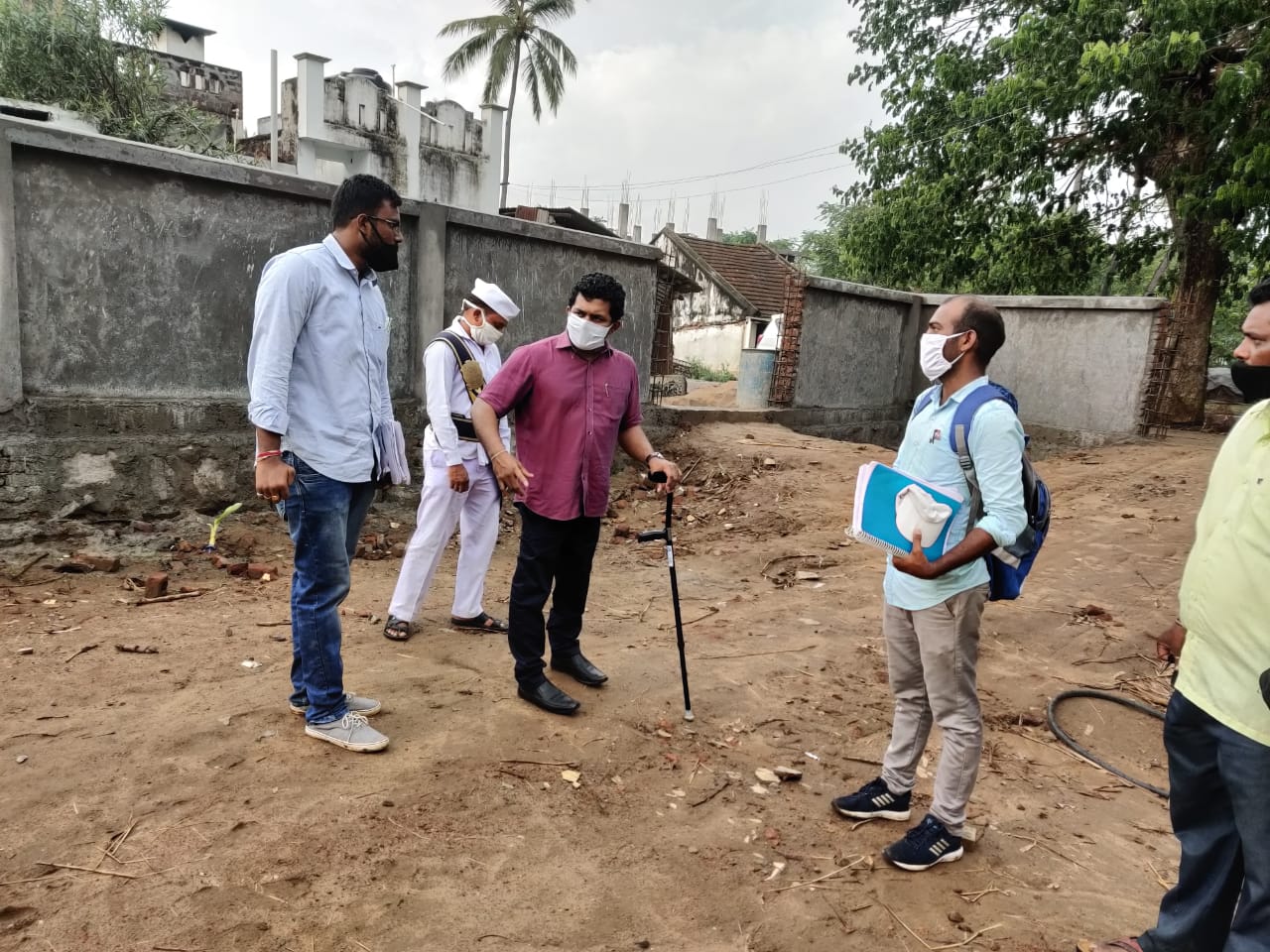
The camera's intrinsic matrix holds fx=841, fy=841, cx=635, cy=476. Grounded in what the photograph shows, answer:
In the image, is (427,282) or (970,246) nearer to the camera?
(427,282)

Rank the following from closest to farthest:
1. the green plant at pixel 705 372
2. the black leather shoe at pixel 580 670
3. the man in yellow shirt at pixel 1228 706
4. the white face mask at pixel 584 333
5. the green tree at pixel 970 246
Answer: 1. the man in yellow shirt at pixel 1228 706
2. the white face mask at pixel 584 333
3. the black leather shoe at pixel 580 670
4. the green tree at pixel 970 246
5. the green plant at pixel 705 372

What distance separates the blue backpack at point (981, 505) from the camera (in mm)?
2641

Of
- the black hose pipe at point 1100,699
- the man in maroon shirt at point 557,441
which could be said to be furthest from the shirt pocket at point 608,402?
the black hose pipe at point 1100,699

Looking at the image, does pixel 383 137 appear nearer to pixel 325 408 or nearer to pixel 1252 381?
pixel 325 408

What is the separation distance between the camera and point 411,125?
24.3 m

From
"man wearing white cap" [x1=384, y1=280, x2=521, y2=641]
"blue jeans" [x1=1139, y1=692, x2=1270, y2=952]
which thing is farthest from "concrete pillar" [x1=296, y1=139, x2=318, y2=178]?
"blue jeans" [x1=1139, y1=692, x2=1270, y2=952]

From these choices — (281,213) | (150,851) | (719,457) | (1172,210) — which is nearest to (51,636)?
(150,851)

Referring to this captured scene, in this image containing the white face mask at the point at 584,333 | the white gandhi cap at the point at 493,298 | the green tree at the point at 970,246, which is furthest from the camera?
the green tree at the point at 970,246

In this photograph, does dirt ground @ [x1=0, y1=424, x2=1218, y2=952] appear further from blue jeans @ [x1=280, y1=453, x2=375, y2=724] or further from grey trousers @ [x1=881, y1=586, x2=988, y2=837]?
grey trousers @ [x1=881, y1=586, x2=988, y2=837]

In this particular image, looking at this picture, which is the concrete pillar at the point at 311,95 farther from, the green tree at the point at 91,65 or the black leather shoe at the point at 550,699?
the black leather shoe at the point at 550,699

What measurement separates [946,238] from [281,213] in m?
10.8

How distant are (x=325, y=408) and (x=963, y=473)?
2.24m

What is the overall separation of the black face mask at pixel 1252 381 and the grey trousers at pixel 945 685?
90 centimetres

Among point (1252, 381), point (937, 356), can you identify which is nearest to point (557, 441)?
point (937, 356)
